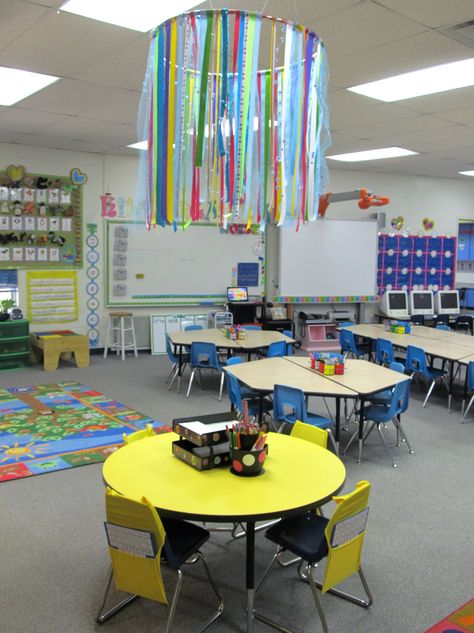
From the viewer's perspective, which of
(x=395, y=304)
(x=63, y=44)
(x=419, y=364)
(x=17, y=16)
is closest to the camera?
(x=17, y=16)

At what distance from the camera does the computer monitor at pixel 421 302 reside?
34.8ft

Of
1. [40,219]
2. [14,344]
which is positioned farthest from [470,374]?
[40,219]

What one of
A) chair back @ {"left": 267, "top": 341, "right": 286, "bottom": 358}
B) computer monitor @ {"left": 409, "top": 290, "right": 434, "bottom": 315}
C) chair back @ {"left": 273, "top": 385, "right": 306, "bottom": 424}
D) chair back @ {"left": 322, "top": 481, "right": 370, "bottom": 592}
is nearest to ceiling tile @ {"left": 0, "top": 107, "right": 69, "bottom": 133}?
chair back @ {"left": 267, "top": 341, "right": 286, "bottom": 358}

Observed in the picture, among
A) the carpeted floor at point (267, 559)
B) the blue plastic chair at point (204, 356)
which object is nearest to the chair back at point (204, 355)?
the blue plastic chair at point (204, 356)

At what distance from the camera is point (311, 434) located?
3.43 meters

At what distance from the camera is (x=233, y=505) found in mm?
2447

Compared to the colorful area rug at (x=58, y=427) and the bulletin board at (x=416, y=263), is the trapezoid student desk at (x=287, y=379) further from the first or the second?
the bulletin board at (x=416, y=263)

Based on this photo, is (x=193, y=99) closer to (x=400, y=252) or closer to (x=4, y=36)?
(x=4, y=36)

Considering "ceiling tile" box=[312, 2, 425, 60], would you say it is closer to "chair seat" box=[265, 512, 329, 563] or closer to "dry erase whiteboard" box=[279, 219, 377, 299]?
"chair seat" box=[265, 512, 329, 563]

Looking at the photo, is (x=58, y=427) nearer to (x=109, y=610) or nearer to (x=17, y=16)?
(x=109, y=610)

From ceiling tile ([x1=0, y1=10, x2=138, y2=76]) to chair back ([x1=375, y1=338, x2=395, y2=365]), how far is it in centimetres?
438

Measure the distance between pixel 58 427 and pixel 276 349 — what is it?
100 inches

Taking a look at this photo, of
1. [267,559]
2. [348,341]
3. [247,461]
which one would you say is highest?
[247,461]

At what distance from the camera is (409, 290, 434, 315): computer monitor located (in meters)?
10.6
